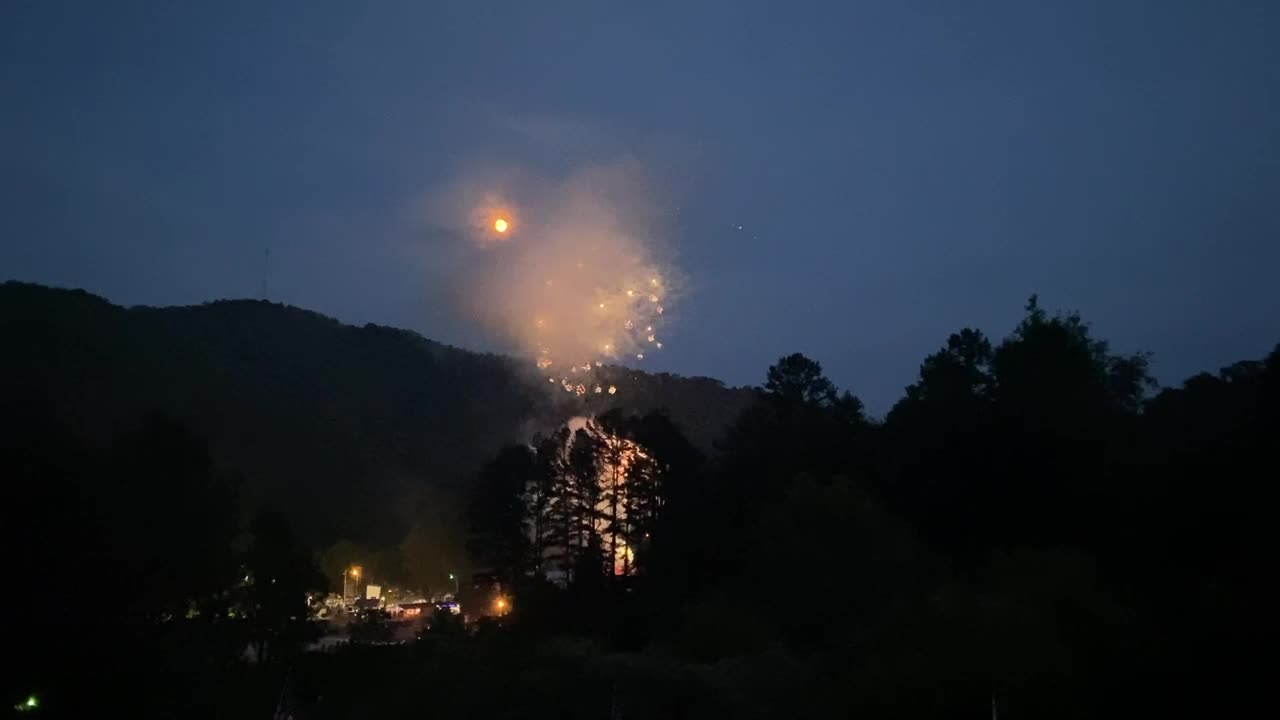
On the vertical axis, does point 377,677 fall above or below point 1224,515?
below

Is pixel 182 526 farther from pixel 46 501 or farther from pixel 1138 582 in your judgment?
pixel 1138 582

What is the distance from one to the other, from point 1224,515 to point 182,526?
25.6 meters

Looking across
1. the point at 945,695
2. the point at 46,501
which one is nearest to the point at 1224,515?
the point at 945,695

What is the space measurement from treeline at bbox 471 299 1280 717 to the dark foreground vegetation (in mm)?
82

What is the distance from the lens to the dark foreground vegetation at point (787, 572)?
17281mm

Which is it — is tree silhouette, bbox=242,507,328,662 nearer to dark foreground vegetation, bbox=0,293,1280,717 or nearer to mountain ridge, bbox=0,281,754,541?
dark foreground vegetation, bbox=0,293,1280,717

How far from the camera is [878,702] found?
17031mm

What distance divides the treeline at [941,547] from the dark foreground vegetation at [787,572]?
82 millimetres

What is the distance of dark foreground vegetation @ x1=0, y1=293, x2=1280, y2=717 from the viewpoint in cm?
1728

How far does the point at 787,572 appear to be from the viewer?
28.6 metres

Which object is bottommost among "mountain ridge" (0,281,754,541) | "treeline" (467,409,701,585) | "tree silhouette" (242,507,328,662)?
"tree silhouette" (242,507,328,662)

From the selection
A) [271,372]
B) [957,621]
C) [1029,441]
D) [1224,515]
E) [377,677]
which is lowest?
[377,677]

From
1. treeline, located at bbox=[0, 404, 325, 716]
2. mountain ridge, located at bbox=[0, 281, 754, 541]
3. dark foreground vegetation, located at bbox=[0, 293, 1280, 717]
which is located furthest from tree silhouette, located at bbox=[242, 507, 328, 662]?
mountain ridge, located at bbox=[0, 281, 754, 541]

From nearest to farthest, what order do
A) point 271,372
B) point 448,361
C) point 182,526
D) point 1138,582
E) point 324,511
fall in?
1. point 1138,582
2. point 182,526
3. point 324,511
4. point 271,372
5. point 448,361
